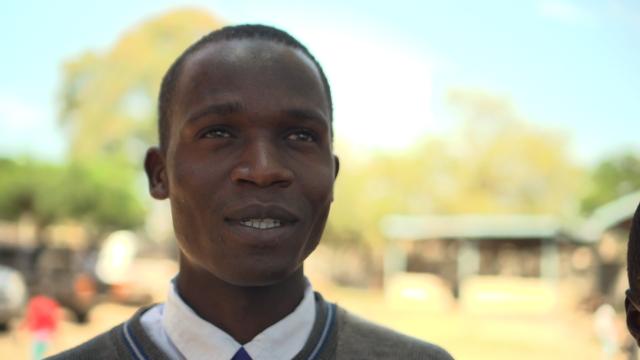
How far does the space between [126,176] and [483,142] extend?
77.4ft

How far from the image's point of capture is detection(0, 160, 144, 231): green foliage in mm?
33250

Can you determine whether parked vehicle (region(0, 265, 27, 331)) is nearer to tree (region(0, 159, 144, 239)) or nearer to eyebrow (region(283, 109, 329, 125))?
eyebrow (region(283, 109, 329, 125))

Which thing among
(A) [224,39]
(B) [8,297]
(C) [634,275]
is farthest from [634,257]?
(B) [8,297]

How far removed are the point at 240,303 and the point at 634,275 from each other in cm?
83

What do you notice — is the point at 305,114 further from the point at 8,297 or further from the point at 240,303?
the point at 8,297

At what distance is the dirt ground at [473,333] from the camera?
643 inches

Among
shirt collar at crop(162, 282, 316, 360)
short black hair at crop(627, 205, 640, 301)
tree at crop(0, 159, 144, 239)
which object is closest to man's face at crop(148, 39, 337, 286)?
shirt collar at crop(162, 282, 316, 360)

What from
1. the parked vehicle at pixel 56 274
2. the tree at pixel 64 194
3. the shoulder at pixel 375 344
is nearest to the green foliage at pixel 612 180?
the tree at pixel 64 194

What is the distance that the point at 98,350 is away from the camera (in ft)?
6.32

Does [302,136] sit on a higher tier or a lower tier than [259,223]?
higher

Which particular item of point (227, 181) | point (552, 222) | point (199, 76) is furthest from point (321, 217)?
point (552, 222)

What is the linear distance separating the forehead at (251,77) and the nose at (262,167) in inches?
3.7

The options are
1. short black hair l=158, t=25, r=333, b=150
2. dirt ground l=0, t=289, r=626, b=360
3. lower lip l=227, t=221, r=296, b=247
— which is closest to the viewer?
lower lip l=227, t=221, r=296, b=247

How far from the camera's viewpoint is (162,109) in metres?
1.96
